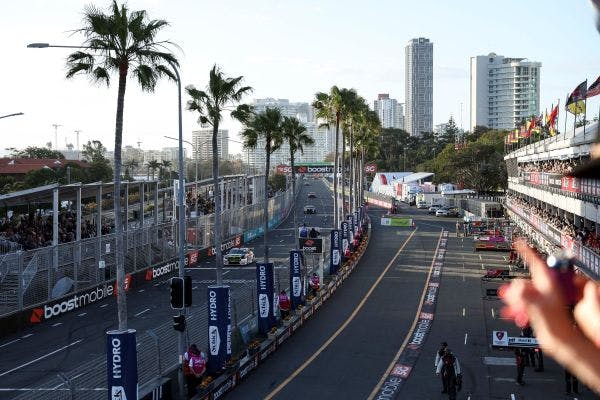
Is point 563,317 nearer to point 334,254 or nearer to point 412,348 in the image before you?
point 412,348

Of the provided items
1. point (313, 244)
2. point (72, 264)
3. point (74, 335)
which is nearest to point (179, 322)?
point (74, 335)

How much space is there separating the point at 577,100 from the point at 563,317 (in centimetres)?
4267

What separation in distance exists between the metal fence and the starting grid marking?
15.3 meters

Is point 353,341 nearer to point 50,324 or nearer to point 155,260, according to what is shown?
point 50,324

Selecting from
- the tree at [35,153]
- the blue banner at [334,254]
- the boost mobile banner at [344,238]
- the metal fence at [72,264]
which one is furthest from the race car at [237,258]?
the tree at [35,153]

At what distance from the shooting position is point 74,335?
95.9ft

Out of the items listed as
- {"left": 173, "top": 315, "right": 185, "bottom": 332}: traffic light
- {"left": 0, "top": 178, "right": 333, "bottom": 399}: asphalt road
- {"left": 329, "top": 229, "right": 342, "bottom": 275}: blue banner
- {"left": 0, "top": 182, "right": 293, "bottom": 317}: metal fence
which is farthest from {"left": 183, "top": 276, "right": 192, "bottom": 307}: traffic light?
{"left": 329, "top": 229, "right": 342, "bottom": 275}: blue banner

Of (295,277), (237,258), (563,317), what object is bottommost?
(237,258)

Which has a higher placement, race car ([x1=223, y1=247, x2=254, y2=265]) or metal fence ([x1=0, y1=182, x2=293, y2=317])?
metal fence ([x1=0, y1=182, x2=293, y2=317])

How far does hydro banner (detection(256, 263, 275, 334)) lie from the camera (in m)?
27.5

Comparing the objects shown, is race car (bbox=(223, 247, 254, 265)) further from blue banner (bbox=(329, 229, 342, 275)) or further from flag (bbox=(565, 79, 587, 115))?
flag (bbox=(565, 79, 587, 115))

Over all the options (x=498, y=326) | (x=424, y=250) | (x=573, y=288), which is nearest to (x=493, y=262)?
(x=424, y=250)

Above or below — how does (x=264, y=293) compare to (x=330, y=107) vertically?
below

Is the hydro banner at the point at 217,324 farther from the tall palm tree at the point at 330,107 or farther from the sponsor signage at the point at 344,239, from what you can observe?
the tall palm tree at the point at 330,107
